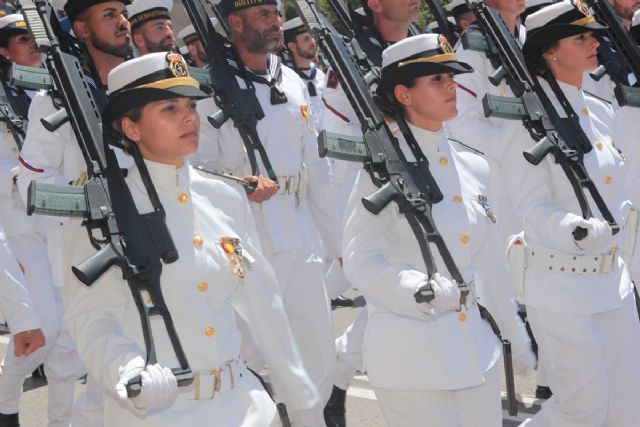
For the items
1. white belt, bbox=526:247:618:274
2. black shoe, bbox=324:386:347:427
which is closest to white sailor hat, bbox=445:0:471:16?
black shoe, bbox=324:386:347:427

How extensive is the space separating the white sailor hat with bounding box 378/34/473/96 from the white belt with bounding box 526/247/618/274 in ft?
3.53

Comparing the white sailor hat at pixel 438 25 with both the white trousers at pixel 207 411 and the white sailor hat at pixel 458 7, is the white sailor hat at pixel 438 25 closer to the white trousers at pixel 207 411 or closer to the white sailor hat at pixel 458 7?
the white sailor hat at pixel 458 7

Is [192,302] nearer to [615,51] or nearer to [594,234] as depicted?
[594,234]

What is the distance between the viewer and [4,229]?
651 centimetres

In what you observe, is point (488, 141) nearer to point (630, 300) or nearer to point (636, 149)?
point (636, 149)

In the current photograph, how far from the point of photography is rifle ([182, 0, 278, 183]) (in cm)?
627

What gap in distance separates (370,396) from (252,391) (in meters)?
3.17

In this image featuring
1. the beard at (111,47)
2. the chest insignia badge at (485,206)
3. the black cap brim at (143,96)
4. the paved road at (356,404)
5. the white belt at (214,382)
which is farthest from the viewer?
the paved road at (356,404)

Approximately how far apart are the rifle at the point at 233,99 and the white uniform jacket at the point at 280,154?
6 centimetres

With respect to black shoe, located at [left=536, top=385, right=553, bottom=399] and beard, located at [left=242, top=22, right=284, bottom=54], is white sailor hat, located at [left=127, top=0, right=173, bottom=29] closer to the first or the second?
beard, located at [left=242, top=22, right=284, bottom=54]

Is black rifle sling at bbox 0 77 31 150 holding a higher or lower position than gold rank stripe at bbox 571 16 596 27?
higher

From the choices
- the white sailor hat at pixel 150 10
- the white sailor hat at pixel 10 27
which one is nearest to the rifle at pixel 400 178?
the white sailor hat at pixel 150 10

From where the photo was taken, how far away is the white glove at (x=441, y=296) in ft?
14.2

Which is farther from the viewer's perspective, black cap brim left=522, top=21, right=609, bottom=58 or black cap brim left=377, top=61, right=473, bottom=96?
black cap brim left=522, top=21, right=609, bottom=58
